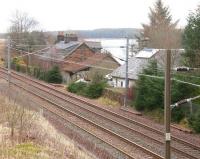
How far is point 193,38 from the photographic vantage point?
28031 mm

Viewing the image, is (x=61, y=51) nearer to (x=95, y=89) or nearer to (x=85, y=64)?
(x=85, y=64)

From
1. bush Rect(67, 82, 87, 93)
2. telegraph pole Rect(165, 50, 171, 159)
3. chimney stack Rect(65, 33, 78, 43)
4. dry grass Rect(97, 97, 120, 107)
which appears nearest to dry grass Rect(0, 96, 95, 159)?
telegraph pole Rect(165, 50, 171, 159)

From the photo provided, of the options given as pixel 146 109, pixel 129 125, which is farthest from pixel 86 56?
pixel 129 125

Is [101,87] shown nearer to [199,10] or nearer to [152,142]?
[199,10]

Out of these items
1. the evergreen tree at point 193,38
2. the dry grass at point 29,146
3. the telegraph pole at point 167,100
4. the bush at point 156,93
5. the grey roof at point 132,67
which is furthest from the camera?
the grey roof at point 132,67

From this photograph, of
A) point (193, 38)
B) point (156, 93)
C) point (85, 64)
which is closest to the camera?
point (156, 93)

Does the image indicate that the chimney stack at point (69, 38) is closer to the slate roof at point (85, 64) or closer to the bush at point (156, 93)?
the slate roof at point (85, 64)

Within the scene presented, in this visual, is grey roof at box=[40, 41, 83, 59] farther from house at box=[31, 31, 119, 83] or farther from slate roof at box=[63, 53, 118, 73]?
slate roof at box=[63, 53, 118, 73]

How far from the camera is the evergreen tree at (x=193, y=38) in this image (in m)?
27.8

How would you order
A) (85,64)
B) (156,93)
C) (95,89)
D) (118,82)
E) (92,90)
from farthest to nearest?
(85,64)
(118,82)
(92,90)
(95,89)
(156,93)

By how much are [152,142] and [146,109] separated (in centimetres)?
907

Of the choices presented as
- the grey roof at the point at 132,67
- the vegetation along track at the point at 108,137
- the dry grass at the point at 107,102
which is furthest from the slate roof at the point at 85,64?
the vegetation along track at the point at 108,137

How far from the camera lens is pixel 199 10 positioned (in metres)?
28.5

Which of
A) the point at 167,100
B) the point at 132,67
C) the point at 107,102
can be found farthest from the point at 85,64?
the point at 167,100
